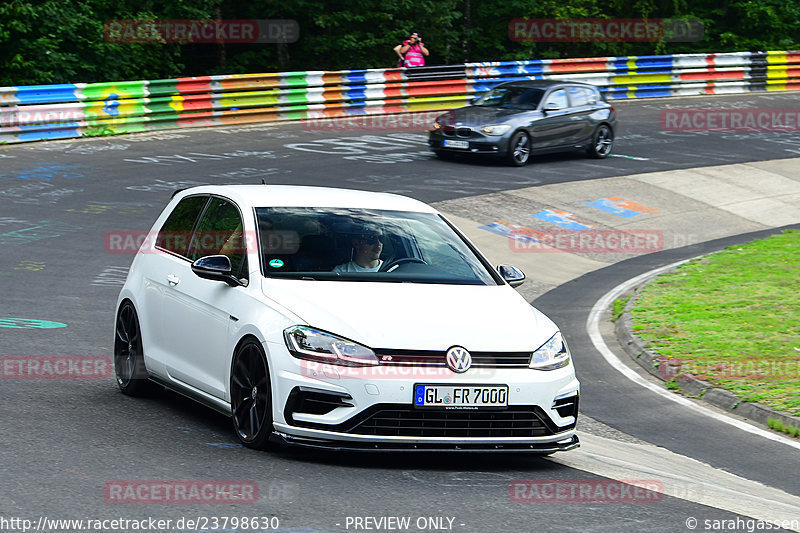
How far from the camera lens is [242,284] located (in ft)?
25.0

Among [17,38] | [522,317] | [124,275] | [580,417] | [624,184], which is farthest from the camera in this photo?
[17,38]

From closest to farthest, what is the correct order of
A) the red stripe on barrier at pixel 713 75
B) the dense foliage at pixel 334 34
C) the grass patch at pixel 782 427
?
the grass patch at pixel 782 427 < the dense foliage at pixel 334 34 < the red stripe on barrier at pixel 713 75

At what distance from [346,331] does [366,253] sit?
113 cm

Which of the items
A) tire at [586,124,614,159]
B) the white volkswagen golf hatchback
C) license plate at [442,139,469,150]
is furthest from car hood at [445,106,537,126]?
the white volkswagen golf hatchback

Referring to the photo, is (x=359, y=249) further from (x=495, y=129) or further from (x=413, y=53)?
(x=413, y=53)

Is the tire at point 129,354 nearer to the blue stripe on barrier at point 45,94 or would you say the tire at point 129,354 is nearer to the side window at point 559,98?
the blue stripe on barrier at point 45,94

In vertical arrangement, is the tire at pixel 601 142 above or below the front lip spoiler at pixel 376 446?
below

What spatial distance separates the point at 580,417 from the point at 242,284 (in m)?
3.51

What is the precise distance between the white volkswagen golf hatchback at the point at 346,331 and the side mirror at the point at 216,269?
0.01 meters

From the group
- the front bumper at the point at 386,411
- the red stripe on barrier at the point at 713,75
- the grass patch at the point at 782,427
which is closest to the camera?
the front bumper at the point at 386,411

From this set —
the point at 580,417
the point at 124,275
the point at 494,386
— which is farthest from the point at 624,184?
the point at 494,386

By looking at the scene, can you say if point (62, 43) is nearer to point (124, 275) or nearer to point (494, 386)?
point (124, 275)

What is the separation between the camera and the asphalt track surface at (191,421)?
19.8 feet

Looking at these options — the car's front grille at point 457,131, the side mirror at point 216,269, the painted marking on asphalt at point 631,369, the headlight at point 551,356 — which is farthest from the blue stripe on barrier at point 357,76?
the headlight at point 551,356
